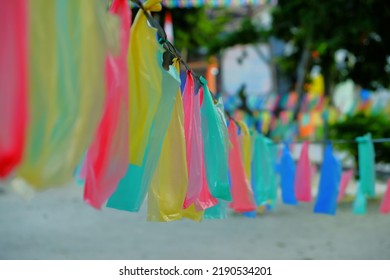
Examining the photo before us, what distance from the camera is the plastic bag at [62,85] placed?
3.55ft

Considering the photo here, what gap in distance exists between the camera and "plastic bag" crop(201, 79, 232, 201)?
2371 mm

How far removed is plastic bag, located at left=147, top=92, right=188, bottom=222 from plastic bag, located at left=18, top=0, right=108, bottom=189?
0.76m

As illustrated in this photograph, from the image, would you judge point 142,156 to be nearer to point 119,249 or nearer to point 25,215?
point 119,249

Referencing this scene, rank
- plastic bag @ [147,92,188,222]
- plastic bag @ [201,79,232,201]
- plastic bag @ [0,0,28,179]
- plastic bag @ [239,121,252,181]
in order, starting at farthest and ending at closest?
1. plastic bag @ [239,121,252,181]
2. plastic bag @ [201,79,232,201]
3. plastic bag @ [147,92,188,222]
4. plastic bag @ [0,0,28,179]

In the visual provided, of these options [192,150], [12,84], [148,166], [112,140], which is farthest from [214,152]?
[12,84]

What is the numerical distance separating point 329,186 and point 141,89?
308 cm

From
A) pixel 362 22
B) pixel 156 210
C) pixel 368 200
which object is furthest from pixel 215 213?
pixel 368 200

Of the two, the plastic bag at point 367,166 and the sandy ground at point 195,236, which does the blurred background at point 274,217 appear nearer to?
the sandy ground at point 195,236

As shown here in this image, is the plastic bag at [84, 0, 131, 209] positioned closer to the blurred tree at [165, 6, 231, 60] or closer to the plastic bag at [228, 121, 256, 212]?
the plastic bag at [228, 121, 256, 212]

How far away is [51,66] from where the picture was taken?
3.67 ft

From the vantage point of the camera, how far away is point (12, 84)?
1.01 m

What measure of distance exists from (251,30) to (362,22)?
4.55 m

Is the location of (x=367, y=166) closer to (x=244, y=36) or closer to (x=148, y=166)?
(x=148, y=166)

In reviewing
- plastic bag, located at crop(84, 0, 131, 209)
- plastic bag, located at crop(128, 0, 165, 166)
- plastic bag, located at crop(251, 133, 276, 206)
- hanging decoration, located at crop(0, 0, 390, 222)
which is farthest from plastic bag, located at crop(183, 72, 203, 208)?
plastic bag, located at crop(251, 133, 276, 206)
